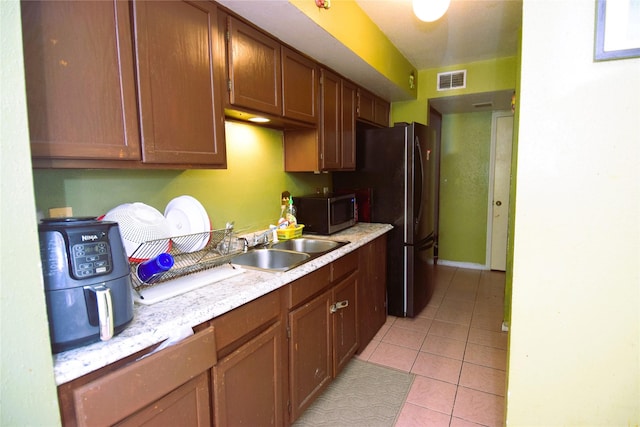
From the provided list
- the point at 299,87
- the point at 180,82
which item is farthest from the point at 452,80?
the point at 180,82

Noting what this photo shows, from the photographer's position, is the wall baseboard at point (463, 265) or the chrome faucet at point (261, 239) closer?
the chrome faucet at point (261, 239)

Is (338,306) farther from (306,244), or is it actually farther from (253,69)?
(253,69)

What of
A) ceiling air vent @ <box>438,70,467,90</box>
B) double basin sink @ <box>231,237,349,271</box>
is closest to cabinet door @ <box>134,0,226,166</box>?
double basin sink @ <box>231,237,349,271</box>

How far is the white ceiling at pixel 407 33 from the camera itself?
5.51ft

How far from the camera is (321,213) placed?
96.2 inches

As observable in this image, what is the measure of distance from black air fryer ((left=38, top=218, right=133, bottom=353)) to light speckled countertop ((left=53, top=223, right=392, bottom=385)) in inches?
1.5

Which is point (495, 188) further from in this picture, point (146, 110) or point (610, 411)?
point (146, 110)

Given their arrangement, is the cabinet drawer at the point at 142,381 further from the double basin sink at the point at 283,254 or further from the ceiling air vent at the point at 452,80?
the ceiling air vent at the point at 452,80

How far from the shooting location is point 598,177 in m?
1.01

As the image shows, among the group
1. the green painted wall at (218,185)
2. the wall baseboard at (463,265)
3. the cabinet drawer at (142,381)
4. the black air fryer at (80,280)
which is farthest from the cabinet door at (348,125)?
the wall baseboard at (463,265)

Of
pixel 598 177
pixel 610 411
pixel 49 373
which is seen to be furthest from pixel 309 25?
pixel 610 411

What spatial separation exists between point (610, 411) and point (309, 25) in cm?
201

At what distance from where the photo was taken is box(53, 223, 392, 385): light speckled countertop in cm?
84

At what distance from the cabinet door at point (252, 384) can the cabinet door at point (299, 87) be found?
4.21ft
